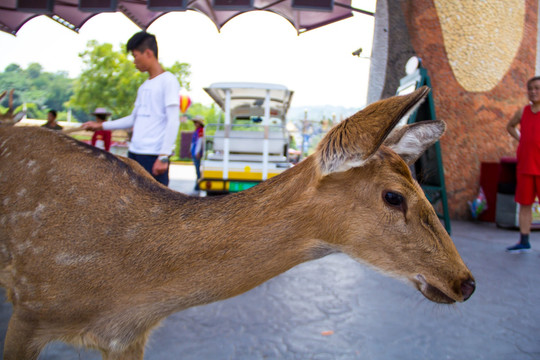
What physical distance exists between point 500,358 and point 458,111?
5729 millimetres

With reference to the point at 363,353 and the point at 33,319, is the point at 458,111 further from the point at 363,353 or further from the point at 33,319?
the point at 33,319

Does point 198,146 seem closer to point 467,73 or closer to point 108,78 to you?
point 467,73

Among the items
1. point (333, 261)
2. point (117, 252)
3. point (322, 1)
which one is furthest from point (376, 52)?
point (117, 252)

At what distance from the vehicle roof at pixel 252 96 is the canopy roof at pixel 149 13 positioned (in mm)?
1633

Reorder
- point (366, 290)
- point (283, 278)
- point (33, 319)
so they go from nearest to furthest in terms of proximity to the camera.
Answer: point (33, 319)
point (366, 290)
point (283, 278)

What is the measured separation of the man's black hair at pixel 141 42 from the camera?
315 centimetres

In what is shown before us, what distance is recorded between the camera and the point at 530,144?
16.4 ft

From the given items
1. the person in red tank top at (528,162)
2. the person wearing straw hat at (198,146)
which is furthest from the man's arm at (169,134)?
the person wearing straw hat at (198,146)

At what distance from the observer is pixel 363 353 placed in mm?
2613

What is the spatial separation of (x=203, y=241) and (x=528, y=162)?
4.98 metres

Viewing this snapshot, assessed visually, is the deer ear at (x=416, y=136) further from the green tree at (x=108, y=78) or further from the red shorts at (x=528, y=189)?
the green tree at (x=108, y=78)

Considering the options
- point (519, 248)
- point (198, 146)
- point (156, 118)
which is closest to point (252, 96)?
point (198, 146)

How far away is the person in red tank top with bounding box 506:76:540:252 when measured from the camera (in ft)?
16.2

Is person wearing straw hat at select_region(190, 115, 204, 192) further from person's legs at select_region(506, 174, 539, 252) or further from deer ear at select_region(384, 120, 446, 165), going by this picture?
deer ear at select_region(384, 120, 446, 165)
